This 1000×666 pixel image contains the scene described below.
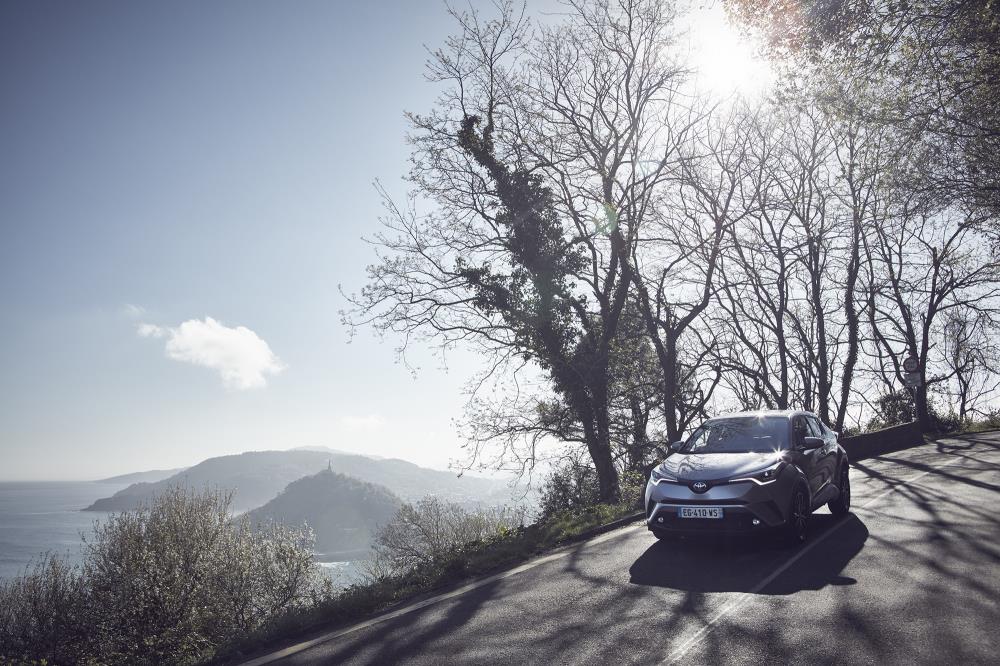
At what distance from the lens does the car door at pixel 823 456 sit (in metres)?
8.53

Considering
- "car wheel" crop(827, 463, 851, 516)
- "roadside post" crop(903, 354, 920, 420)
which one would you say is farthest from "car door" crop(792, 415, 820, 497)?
"roadside post" crop(903, 354, 920, 420)

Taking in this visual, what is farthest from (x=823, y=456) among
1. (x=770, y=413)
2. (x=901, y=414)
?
(x=901, y=414)

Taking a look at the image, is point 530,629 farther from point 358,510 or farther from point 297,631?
point 358,510

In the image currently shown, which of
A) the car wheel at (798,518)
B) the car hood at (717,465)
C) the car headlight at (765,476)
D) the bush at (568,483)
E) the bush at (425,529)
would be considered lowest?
the bush at (425,529)

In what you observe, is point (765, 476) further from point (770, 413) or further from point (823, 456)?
point (823, 456)

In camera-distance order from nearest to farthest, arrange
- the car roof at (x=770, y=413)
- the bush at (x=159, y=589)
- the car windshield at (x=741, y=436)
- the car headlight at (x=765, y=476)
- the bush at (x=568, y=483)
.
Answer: the car headlight at (x=765, y=476) → the car windshield at (x=741, y=436) → the car roof at (x=770, y=413) → the bush at (x=159, y=589) → the bush at (x=568, y=483)

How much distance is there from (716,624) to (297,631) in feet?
13.4

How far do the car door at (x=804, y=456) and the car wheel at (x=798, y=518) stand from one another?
0.35 metres

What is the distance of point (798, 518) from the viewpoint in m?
7.46

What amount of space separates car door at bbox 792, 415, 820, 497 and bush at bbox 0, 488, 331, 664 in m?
7.03

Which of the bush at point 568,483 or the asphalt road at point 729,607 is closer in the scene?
the asphalt road at point 729,607

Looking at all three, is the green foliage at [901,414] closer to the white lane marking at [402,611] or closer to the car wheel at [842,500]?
the car wheel at [842,500]

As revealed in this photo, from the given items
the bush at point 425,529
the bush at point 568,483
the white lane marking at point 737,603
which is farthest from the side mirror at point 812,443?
the bush at point 425,529

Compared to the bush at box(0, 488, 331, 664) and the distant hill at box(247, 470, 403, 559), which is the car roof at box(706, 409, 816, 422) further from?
the distant hill at box(247, 470, 403, 559)
